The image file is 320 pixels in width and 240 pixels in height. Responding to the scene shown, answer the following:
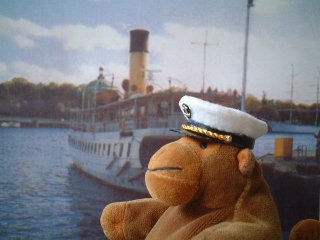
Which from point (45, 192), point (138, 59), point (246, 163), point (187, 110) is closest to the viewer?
point (246, 163)

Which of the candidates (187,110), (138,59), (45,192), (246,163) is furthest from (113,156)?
(246,163)

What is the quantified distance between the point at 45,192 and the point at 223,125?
2.91 ft

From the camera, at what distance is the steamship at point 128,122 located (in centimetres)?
165

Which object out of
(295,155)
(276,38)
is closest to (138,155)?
(295,155)

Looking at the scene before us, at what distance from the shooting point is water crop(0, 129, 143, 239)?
4.87 ft

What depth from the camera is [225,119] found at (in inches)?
37.0

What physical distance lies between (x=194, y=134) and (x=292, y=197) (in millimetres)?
956

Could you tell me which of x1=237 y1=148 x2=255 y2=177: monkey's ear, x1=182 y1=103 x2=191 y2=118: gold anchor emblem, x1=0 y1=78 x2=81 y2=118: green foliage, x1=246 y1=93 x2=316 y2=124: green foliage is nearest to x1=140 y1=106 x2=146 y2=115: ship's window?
x1=0 y1=78 x2=81 y2=118: green foliage

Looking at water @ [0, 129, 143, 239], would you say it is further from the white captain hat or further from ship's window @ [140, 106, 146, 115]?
the white captain hat

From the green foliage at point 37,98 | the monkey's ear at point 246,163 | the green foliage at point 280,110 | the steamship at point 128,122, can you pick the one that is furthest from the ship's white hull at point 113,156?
the monkey's ear at point 246,163

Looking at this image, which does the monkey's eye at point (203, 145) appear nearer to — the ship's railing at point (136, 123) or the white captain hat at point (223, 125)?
the white captain hat at point (223, 125)

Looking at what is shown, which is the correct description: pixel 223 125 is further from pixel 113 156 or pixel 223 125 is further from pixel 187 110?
pixel 113 156

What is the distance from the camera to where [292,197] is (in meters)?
1.73

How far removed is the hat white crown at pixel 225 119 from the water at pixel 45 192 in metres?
0.75
